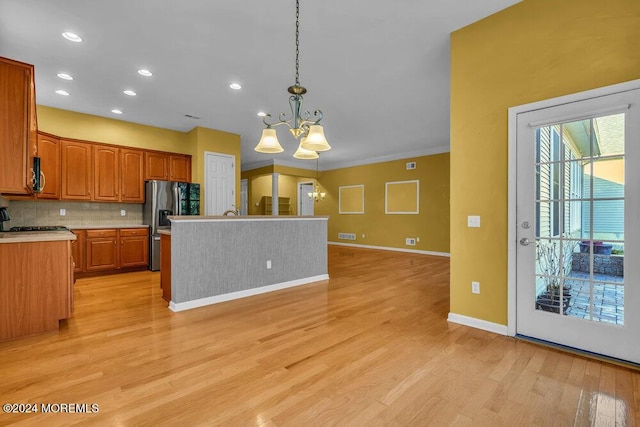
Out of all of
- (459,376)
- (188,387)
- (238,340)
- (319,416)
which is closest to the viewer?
(319,416)

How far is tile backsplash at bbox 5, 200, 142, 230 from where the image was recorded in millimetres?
4892

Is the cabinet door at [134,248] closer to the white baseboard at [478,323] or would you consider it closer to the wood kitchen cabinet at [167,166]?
the wood kitchen cabinet at [167,166]

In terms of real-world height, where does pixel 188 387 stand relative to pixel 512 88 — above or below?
below

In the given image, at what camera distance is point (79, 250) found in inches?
193

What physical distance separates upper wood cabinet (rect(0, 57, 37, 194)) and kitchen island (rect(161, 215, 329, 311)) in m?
1.30

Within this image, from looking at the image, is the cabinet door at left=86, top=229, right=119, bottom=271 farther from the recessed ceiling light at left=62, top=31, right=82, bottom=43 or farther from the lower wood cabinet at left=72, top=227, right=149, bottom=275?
the recessed ceiling light at left=62, top=31, right=82, bottom=43

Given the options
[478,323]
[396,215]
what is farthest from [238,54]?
[396,215]

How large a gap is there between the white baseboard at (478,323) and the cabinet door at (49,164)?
6194mm

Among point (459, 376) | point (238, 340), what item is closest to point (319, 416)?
point (459, 376)

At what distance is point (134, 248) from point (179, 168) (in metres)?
1.84

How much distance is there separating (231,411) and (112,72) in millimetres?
4244

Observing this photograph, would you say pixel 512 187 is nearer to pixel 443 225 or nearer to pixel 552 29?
pixel 552 29

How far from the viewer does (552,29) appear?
242 cm

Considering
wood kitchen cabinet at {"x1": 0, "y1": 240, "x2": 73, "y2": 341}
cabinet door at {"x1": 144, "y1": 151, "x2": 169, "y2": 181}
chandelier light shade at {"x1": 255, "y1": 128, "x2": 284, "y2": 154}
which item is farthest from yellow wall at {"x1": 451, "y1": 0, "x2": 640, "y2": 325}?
cabinet door at {"x1": 144, "y1": 151, "x2": 169, "y2": 181}
